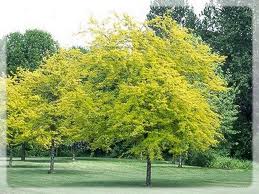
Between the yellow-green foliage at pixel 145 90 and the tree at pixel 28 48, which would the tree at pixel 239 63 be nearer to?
the tree at pixel 28 48

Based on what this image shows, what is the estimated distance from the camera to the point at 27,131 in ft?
128

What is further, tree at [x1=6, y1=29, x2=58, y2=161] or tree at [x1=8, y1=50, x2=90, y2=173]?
tree at [x1=6, y1=29, x2=58, y2=161]

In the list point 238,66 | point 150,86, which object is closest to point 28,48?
point 238,66

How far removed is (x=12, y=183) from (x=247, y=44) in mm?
36934

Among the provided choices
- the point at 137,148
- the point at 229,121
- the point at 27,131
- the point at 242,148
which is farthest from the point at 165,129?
the point at 242,148

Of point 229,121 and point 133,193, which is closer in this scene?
point 133,193

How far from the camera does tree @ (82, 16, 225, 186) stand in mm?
25594

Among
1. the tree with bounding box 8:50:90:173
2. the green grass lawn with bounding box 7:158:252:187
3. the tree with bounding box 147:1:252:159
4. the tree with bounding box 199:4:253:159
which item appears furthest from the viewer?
the tree with bounding box 199:4:253:159

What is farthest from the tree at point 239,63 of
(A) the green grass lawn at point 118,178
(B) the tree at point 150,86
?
(B) the tree at point 150,86

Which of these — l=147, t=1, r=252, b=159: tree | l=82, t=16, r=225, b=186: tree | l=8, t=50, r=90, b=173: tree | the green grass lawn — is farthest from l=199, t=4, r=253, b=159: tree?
l=82, t=16, r=225, b=186: tree

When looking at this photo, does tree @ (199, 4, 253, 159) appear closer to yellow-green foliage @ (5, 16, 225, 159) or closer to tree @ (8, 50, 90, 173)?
tree @ (8, 50, 90, 173)

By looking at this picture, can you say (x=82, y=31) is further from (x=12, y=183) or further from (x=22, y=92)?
(x=22, y=92)

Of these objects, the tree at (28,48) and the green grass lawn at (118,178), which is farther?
the tree at (28,48)

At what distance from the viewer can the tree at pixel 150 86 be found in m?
25.6
